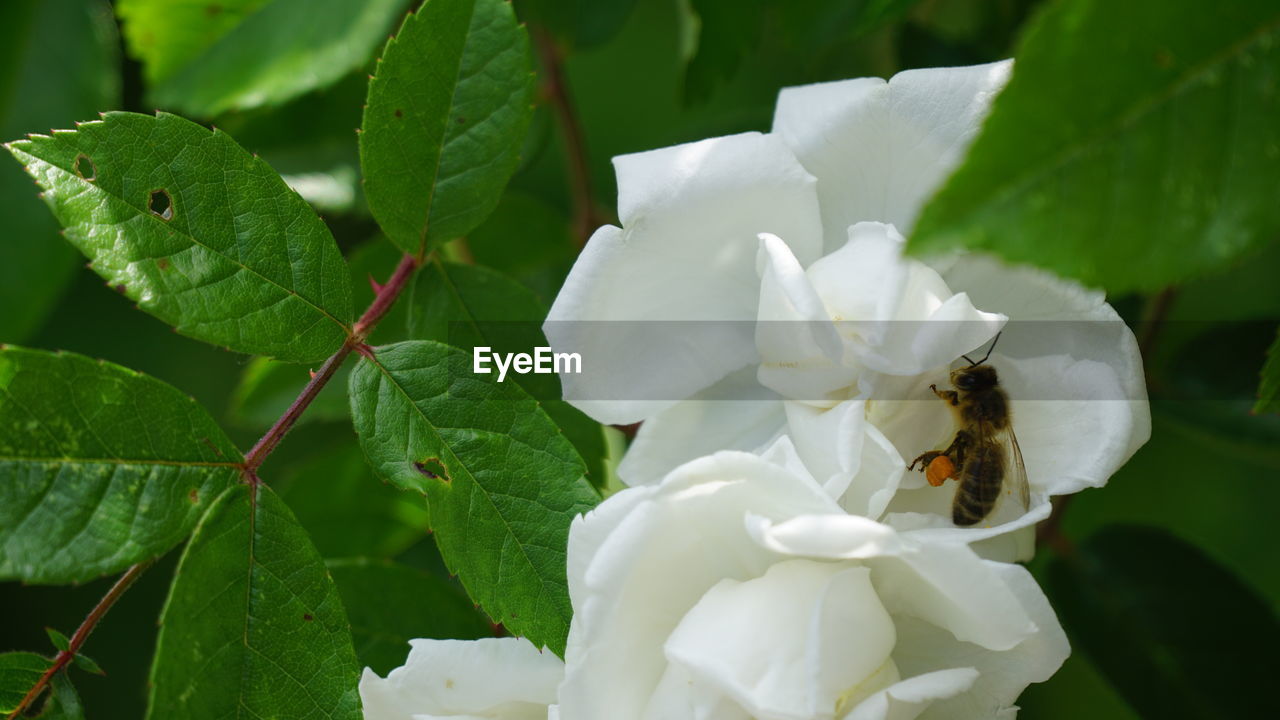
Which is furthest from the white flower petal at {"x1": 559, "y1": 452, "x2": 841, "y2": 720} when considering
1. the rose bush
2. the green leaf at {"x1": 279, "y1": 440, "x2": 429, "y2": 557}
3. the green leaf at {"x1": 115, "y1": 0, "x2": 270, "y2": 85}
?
the green leaf at {"x1": 115, "y1": 0, "x2": 270, "y2": 85}

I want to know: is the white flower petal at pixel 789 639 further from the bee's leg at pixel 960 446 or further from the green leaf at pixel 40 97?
the green leaf at pixel 40 97

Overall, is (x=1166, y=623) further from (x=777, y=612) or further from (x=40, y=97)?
(x=40, y=97)

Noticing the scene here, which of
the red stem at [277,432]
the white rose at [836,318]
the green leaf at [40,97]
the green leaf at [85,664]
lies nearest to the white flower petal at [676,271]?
the white rose at [836,318]

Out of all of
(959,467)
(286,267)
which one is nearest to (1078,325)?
(959,467)

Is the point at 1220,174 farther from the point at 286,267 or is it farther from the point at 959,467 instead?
the point at 286,267

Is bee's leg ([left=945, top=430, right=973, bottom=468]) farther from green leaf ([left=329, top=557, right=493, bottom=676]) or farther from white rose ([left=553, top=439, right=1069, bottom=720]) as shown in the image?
green leaf ([left=329, top=557, right=493, bottom=676])

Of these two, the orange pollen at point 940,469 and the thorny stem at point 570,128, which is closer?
the orange pollen at point 940,469

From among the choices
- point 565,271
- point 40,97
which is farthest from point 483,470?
point 40,97
